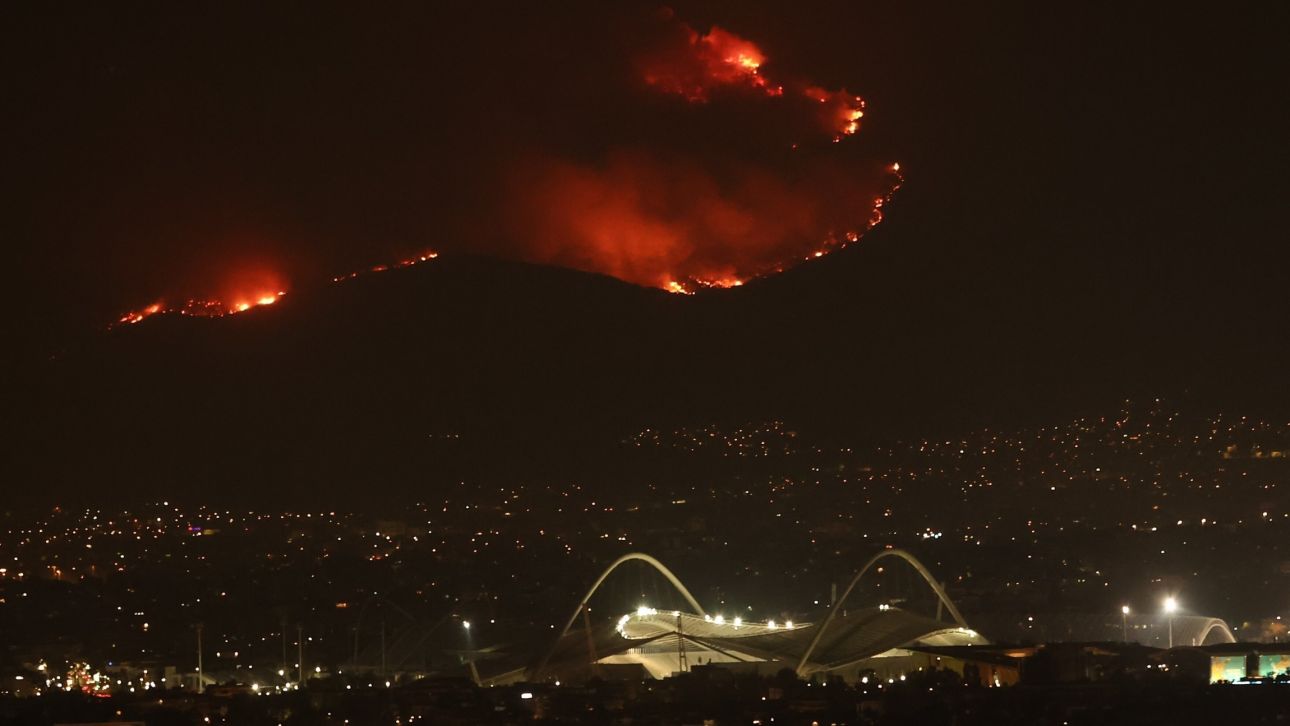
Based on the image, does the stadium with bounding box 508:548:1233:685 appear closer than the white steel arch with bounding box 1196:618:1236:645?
Yes

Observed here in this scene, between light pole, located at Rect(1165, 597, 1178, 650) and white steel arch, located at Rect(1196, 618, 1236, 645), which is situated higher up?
light pole, located at Rect(1165, 597, 1178, 650)

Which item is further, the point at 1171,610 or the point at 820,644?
the point at 1171,610

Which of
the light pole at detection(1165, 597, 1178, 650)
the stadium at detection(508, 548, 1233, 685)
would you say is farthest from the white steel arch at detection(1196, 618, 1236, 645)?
the light pole at detection(1165, 597, 1178, 650)

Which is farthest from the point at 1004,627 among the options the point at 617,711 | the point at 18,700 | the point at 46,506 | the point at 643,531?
the point at 46,506

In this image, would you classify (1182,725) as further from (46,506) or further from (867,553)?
(46,506)

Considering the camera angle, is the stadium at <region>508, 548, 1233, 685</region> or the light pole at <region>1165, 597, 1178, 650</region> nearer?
the stadium at <region>508, 548, 1233, 685</region>

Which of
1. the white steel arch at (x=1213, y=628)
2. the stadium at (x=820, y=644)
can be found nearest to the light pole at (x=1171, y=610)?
the stadium at (x=820, y=644)

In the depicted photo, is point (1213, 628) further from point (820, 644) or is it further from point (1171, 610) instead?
point (820, 644)

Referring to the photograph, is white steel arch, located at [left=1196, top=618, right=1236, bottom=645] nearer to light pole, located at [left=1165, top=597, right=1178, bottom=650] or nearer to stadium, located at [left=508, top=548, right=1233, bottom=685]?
stadium, located at [left=508, top=548, right=1233, bottom=685]

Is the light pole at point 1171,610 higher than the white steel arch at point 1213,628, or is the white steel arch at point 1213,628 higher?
the light pole at point 1171,610

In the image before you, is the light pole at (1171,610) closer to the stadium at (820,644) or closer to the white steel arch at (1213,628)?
the stadium at (820,644)

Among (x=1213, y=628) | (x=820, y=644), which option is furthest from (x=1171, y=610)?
(x=820, y=644)
